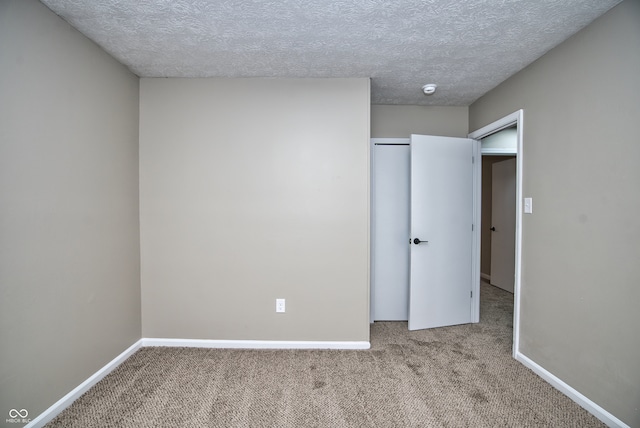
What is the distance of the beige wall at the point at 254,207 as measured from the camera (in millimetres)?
2367

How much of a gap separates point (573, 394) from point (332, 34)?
9.43ft

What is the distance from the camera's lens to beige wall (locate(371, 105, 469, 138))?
3043 mm

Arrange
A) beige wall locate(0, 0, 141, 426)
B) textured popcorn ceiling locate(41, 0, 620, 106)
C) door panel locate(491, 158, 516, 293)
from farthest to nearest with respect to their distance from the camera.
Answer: door panel locate(491, 158, 516, 293) < textured popcorn ceiling locate(41, 0, 620, 106) < beige wall locate(0, 0, 141, 426)

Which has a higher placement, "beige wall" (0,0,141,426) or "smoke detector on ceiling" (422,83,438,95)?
"smoke detector on ceiling" (422,83,438,95)

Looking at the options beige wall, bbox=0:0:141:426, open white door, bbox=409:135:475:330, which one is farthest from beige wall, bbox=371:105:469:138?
beige wall, bbox=0:0:141:426

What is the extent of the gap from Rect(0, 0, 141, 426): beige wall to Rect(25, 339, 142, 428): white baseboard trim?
1.3 inches

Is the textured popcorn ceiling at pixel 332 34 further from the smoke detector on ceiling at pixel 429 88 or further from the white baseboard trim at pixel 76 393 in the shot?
the white baseboard trim at pixel 76 393

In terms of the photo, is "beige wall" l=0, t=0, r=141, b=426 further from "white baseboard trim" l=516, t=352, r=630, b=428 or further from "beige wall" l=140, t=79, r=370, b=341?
"white baseboard trim" l=516, t=352, r=630, b=428

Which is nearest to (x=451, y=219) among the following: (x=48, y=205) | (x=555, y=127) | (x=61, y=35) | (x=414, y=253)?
(x=414, y=253)

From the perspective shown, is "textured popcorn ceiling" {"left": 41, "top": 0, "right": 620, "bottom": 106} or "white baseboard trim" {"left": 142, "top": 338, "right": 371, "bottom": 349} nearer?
"textured popcorn ceiling" {"left": 41, "top": 0, "right": 620, "bottom": 106}

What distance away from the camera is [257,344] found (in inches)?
93.9

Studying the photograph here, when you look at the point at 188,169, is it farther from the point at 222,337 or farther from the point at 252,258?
the point at 222,337

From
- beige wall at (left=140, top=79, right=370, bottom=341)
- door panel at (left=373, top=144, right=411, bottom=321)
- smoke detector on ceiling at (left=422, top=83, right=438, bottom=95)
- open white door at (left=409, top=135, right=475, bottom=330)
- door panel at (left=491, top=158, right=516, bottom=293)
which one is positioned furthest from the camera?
door panel at (left=491, top=158, right=516, bottom=293)

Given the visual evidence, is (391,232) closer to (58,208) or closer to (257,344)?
(257,344)
